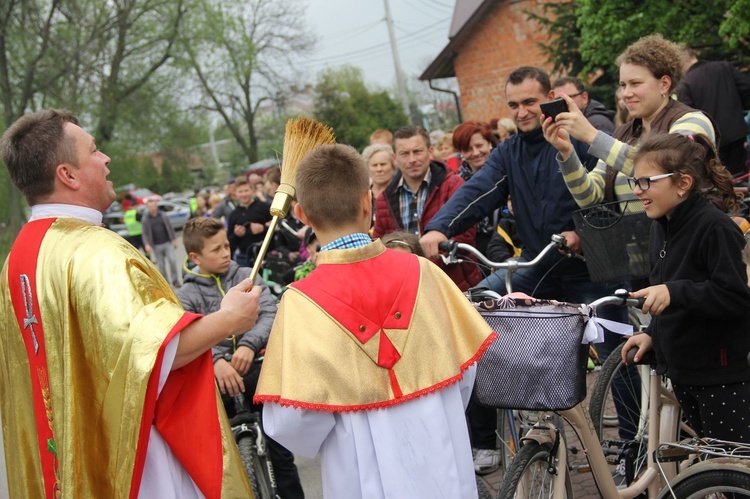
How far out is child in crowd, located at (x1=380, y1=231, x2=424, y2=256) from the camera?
4.61 metres

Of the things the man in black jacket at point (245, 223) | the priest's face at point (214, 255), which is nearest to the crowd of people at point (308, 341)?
the priest's face at point (214, 255)

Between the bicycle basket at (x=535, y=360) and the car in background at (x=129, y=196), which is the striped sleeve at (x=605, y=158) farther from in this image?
the car in background at (x=129, y=196)

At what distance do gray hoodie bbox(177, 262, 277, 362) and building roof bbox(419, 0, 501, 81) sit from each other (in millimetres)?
23141

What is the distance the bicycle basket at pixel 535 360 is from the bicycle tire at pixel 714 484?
470mm

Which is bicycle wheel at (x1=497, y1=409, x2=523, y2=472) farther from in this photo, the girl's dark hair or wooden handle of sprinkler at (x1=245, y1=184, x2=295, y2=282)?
wooden handle of sprinkler at (x1=245, y1=184, x2=295, y2=282)

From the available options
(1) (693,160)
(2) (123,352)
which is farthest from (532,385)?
(2) (123,352)

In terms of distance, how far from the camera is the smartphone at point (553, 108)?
4.01m

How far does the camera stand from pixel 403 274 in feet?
9.31

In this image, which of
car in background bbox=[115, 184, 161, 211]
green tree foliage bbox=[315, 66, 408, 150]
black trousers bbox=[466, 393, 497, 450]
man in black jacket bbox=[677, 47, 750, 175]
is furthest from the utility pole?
black trousers bbox=[466, 393, 497, 450]

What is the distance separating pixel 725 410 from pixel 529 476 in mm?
815

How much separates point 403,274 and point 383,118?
4057 centimetres

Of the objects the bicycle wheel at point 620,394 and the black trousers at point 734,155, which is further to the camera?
the black trousers at point 734,155

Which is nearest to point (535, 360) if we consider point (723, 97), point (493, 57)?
point (723, 97)

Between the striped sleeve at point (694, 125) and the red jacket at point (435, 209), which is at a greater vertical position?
the striped sleeve at point (694, 125)
